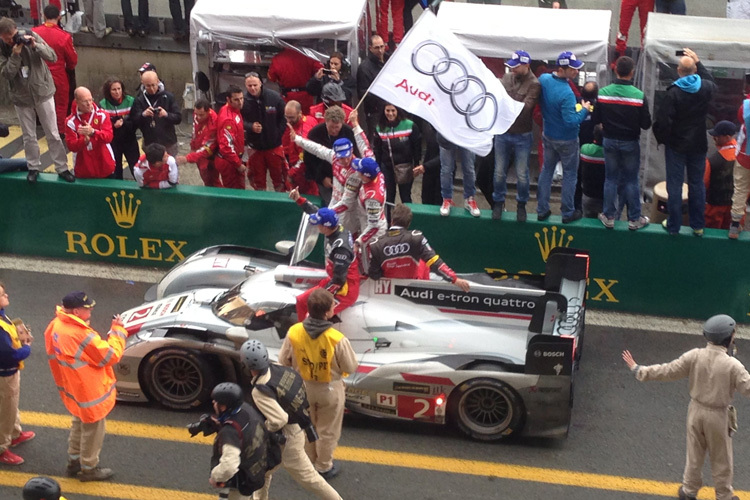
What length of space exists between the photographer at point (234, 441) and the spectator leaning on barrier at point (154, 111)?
237 inches

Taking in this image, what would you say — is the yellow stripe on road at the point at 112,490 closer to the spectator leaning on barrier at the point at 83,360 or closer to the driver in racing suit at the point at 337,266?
the spectator leaning on barrier at the point at 83,360

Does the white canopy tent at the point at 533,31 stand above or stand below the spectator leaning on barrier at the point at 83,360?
above

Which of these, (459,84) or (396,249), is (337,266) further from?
(459,84)

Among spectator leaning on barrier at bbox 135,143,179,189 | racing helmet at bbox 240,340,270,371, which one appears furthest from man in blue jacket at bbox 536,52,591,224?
racing helmet at bbox 240,340,270,371

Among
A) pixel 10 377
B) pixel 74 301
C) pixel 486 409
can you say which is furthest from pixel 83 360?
pixel 486 409

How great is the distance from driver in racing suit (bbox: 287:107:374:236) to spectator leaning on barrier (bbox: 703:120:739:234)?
3.65 metres

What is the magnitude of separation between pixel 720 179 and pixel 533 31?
3.48m

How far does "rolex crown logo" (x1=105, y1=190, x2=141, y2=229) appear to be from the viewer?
449 inches

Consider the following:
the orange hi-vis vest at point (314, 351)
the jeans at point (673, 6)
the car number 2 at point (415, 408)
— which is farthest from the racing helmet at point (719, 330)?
the jeans at point (673, 6)

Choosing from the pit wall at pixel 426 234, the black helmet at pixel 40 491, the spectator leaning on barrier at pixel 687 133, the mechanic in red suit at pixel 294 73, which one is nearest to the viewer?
the black helmet at pixel 40 491

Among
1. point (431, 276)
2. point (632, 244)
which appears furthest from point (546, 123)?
point (431, 276)

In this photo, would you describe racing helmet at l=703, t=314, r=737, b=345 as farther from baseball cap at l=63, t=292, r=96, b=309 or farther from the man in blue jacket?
baseball cap at l=63, t=292, r=96, b=309

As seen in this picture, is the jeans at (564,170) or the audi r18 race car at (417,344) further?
the jeans at (564,170)

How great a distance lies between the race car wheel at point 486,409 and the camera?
8281mm
